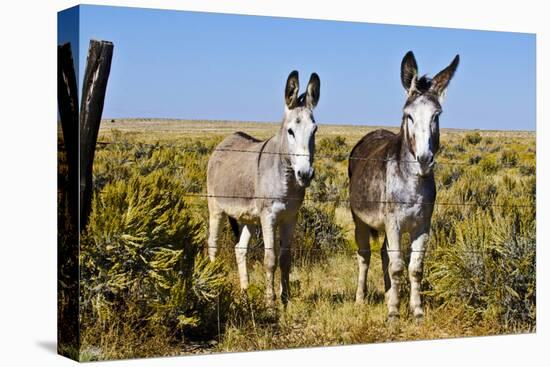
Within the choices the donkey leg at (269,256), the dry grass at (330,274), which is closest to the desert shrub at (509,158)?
the dry grass at (330,274)

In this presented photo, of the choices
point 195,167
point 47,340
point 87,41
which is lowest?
point 47,340

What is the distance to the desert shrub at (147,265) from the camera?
12078 mm

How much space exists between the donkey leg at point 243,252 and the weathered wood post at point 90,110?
201cm

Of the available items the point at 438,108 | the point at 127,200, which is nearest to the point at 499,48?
the point at 438,108

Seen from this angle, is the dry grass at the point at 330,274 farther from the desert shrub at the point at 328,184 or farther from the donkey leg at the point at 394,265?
the donkey leg at the point at 394,265

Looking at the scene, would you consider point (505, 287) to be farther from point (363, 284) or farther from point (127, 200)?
point (127, 200)

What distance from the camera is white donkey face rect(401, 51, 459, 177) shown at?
13914mm

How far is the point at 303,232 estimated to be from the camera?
13.8 meters

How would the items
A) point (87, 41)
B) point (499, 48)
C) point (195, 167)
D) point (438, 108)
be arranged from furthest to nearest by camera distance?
point (499, 48) → point (438, 108) → point (195, 167) → point (87, 41)

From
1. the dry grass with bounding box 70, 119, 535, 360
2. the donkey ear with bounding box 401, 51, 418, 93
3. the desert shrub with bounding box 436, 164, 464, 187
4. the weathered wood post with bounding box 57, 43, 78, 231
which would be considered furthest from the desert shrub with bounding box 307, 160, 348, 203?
the weathered wood post with bounding box 57, 43, 78, 231

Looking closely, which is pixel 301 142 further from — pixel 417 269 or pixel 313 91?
pixel 417 269

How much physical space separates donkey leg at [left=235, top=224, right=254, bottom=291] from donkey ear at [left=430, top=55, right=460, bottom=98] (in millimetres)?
2854

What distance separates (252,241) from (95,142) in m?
2.30

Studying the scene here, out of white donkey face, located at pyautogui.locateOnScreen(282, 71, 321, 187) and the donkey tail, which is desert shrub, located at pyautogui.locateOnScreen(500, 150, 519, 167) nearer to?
white donkey face, located at pyautogui.locateOnScreen(282, 71, 321, 187)
